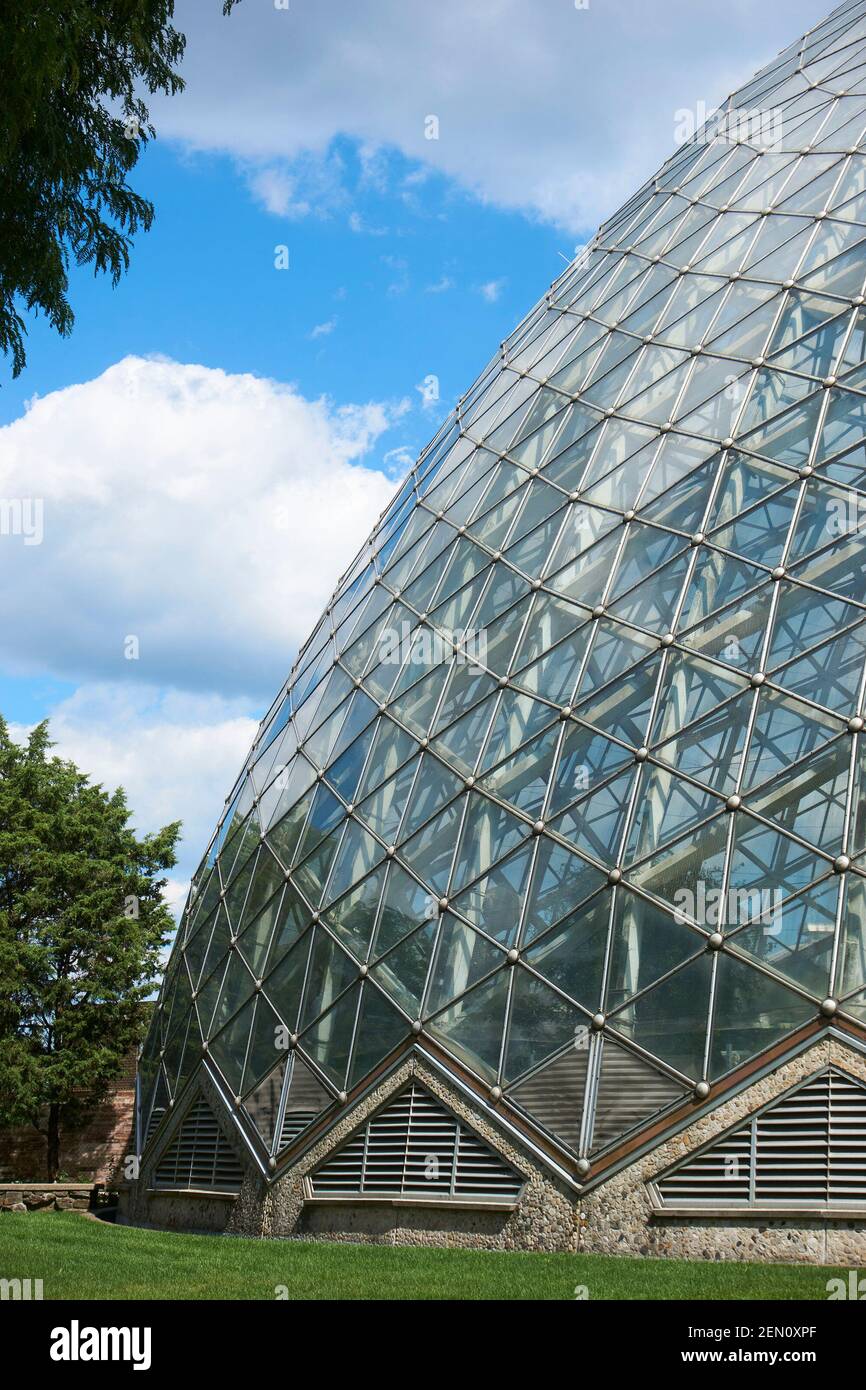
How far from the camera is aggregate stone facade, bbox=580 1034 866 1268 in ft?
37.9

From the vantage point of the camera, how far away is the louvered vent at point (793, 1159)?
38.8 ft

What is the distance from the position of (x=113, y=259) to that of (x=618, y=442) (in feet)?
30.2

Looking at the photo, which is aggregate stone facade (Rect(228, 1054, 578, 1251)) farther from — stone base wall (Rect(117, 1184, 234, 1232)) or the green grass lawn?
the green grass lawn

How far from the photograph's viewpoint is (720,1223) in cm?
1223

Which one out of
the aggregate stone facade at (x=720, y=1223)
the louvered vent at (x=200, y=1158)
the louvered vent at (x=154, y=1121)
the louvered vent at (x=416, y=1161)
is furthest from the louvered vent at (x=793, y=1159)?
the louvered vent at (x=154, y=1121)

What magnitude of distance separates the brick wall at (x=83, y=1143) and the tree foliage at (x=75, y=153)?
30.3 metres

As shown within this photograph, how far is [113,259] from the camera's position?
11422 millimetres

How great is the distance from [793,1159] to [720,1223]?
39.1 inches

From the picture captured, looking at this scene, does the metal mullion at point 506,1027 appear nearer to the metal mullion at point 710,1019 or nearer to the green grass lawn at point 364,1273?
the green grass lawn at point 364,1273

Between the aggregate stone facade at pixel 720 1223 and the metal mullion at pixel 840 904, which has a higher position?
the metal mullion at pixel 840 904

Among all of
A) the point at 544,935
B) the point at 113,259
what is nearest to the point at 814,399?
the point at 544,935

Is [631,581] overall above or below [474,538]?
below

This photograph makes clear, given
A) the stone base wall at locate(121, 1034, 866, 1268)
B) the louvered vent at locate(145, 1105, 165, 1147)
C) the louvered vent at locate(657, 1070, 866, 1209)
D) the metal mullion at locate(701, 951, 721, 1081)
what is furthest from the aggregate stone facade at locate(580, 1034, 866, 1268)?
the louvered vent at locate(145, 1105, 165, 1147)
